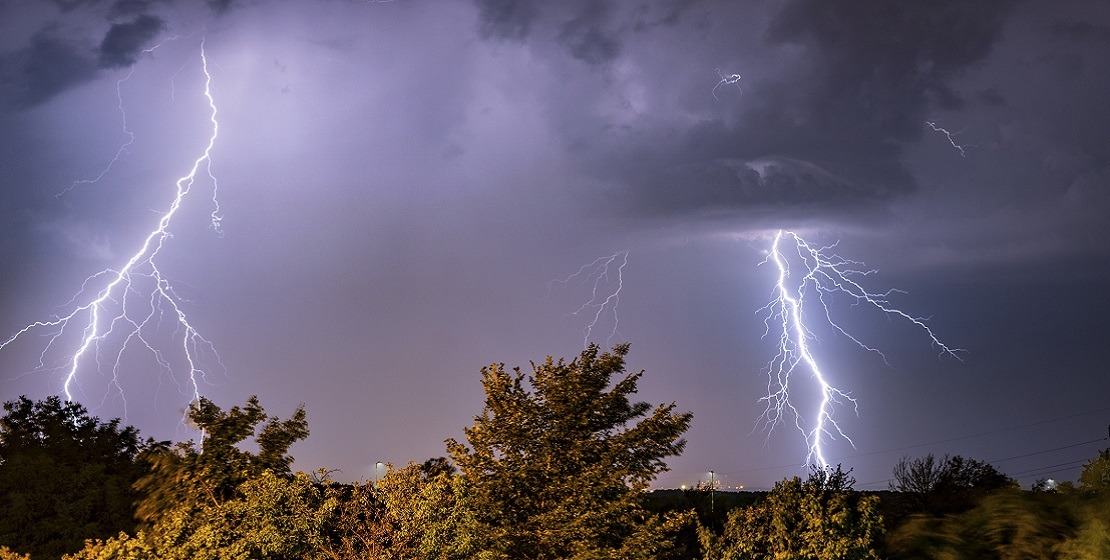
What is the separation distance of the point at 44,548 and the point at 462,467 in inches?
567

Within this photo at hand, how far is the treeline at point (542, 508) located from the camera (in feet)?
45.5

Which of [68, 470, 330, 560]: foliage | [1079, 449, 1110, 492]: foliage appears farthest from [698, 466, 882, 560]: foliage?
[68, 470, 330, 560]: foliage

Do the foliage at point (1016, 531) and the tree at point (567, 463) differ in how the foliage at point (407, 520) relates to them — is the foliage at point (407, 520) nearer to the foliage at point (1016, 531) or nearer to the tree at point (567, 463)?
the tree at point (567, 463)

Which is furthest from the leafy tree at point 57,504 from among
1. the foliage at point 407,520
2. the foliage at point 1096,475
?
the foliage at point 1096,475

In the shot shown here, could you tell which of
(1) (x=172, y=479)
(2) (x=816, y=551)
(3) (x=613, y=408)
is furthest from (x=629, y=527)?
(1) (x=172, y=479)

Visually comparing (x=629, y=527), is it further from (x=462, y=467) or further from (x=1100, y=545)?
(x=1100, y=545)

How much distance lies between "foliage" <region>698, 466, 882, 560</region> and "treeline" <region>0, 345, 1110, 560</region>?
32 millimetres

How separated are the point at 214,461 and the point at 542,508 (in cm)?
575

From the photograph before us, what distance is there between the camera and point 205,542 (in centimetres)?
1603

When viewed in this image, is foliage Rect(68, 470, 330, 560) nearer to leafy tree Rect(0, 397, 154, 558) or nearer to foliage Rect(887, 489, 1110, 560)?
foliage Rect(887, 489, 1110, 560)

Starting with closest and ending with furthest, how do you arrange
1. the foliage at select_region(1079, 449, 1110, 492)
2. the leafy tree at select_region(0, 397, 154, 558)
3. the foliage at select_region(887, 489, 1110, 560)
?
the foliage at select_region(887, 489, 1110, 560) < the foliage at select_region(1079, 449, 1110, 492) < the leafy tree at select_region(0, 397, 154, 558)

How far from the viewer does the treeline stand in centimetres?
1387

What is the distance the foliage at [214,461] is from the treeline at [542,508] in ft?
0.08

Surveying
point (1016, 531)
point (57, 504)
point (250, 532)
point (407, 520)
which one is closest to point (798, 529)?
point (1016, 531)
